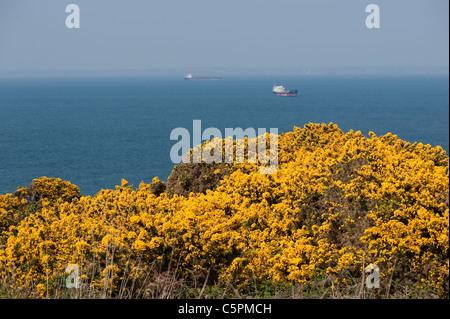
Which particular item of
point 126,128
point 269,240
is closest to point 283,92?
point 126,128

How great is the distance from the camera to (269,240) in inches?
406

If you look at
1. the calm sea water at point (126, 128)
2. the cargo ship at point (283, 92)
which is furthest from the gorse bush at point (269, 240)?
the cargo ship at point (283, 92)

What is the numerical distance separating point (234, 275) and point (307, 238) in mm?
1881

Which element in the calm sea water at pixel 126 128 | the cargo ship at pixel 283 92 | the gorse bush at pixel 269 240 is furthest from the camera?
the cargo ship at pixel 283 92

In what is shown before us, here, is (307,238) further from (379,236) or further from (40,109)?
(40,109)

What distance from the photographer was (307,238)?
9.72 meters

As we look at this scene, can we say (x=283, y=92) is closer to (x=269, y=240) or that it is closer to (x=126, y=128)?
(x=126, y=128)

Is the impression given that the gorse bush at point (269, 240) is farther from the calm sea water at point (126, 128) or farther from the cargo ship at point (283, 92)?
the cargo ship at point (283, 92)

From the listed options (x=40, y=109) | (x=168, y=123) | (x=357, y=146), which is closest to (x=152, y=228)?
(x=357, y=146)

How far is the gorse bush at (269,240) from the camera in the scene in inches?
302

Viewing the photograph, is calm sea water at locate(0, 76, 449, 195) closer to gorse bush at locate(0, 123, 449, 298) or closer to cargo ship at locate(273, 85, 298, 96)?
gorse bush at locate(0, 123, 449, 298)

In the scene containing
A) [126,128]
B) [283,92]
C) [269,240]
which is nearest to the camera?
[269,240]

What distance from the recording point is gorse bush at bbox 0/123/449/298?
766 centimetres
